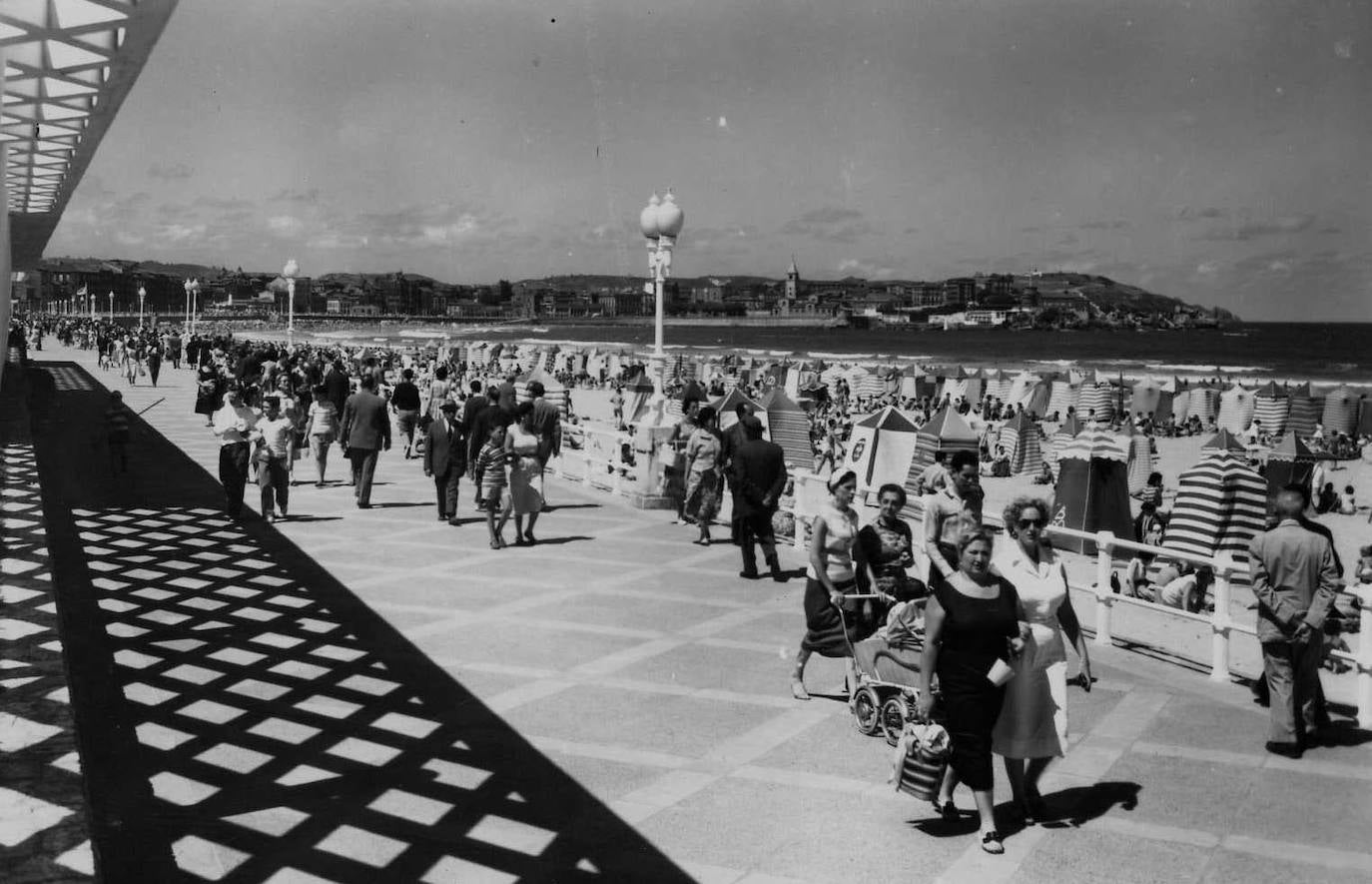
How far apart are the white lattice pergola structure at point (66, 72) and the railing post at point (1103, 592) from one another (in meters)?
6.89

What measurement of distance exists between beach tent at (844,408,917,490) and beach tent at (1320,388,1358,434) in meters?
24.5

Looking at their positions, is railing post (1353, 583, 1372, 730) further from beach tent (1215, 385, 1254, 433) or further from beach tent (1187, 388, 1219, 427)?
beach tent (1187, 388, 1219, 427)

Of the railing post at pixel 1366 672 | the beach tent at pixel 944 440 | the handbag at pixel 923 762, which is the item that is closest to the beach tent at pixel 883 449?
the beach tent at pixel 944 440

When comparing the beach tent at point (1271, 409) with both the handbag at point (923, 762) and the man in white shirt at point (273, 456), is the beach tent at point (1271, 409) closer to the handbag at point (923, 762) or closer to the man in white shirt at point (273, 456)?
the man in white shirt at point (273, 456)

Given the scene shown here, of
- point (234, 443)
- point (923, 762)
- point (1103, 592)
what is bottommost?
point (923, 762)

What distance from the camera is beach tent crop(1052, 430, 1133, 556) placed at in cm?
1405

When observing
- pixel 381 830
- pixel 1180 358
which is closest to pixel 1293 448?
pixel 381 830

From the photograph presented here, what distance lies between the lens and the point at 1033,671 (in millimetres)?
4648

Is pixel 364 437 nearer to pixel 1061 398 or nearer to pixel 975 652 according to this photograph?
pixel 975 652

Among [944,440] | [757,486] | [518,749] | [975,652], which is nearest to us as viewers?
[975,652]

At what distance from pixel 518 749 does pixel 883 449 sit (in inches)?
392

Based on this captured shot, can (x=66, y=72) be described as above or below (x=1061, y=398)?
above

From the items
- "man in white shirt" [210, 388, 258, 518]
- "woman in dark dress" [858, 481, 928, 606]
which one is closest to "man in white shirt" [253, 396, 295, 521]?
"man in white shirt" [210, 388, 258, 518]

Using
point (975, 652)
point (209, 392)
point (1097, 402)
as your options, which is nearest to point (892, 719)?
point (975, 652)
